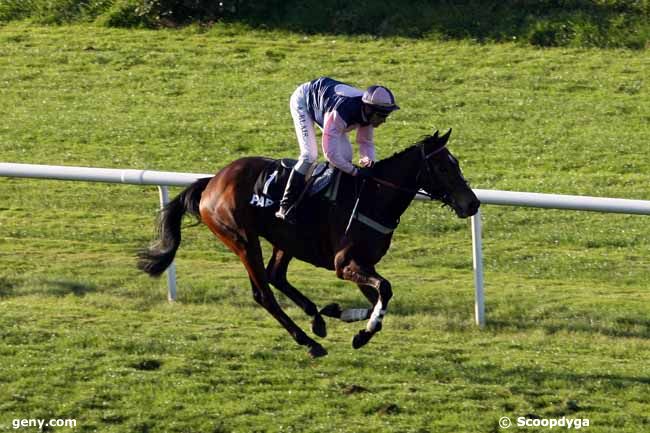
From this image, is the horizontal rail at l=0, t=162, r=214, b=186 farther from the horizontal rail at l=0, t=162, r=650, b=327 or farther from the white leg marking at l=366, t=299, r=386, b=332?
the white leg marking at l=366, t=299, r=386, b=332

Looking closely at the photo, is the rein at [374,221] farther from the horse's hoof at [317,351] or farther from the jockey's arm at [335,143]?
the horse's hoof at [317,351]

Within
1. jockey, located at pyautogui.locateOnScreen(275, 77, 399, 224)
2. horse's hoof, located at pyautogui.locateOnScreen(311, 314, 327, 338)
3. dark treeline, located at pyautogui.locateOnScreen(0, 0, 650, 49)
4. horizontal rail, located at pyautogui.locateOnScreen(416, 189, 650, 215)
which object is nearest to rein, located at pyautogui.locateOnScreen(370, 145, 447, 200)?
jockey, located at pyautogui.locateOnScreen(275, 77, 399, 224)

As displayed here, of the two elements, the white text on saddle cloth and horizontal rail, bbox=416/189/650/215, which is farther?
horizontal rail, bbox=416/189/650/215

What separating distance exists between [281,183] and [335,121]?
25.3 inches

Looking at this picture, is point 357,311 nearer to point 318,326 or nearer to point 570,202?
point 318,326

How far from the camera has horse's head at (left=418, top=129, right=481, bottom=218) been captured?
308 inches

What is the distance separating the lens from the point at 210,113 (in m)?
15.8

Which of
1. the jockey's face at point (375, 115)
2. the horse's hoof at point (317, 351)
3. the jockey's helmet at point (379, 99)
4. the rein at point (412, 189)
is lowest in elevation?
the horse's hoof at point (317, 351)

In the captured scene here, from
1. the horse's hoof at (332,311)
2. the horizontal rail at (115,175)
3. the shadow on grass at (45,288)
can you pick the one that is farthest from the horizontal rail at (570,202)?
the shadow on grass at (45,288)

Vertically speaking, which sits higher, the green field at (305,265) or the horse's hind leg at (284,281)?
the horse's hind leg at (284,281)

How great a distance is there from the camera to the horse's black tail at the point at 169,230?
9.07 meters

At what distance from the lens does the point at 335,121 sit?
26.4 ft

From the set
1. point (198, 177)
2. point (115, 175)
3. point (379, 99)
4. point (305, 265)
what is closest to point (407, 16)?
point (305, 265)

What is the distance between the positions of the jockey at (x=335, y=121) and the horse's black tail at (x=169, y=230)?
91cm
